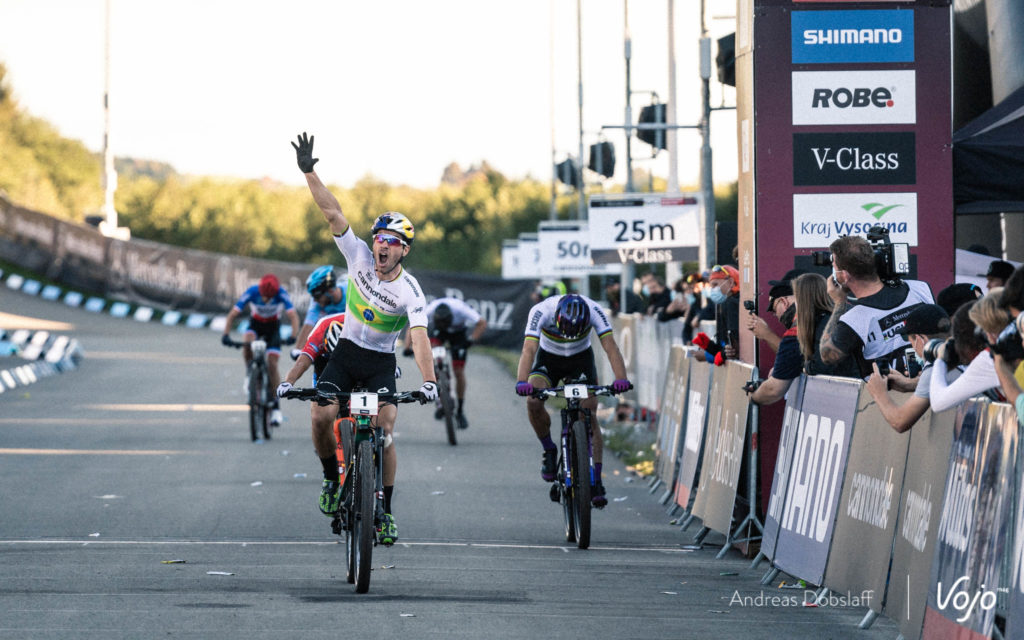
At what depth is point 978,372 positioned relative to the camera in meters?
6.55

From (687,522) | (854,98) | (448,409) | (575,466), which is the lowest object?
(687,522)

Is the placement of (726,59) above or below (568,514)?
above

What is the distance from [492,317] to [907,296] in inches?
1552

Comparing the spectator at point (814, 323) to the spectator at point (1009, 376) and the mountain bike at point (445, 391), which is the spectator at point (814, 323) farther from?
the mountain bike at point (445, 391)

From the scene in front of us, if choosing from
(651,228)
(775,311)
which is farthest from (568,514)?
(651,228)

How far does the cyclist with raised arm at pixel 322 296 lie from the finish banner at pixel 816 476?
6.05m

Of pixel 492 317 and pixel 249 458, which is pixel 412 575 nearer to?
pixel 249 458

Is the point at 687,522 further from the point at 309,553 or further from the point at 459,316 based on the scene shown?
the point at 459,316

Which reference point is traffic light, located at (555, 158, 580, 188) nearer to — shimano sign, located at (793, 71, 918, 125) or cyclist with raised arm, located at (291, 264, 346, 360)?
cyclist with raised arm, located at (291, 264, 346, 360)

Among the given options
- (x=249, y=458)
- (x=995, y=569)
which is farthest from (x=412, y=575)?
(x=249, y=458)

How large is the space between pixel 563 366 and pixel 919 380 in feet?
18.5

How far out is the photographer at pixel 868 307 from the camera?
8953 mm

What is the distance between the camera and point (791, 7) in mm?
11570

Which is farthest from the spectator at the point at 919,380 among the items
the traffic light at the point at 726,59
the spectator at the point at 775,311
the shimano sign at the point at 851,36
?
the traffic light at the point at 726,59
